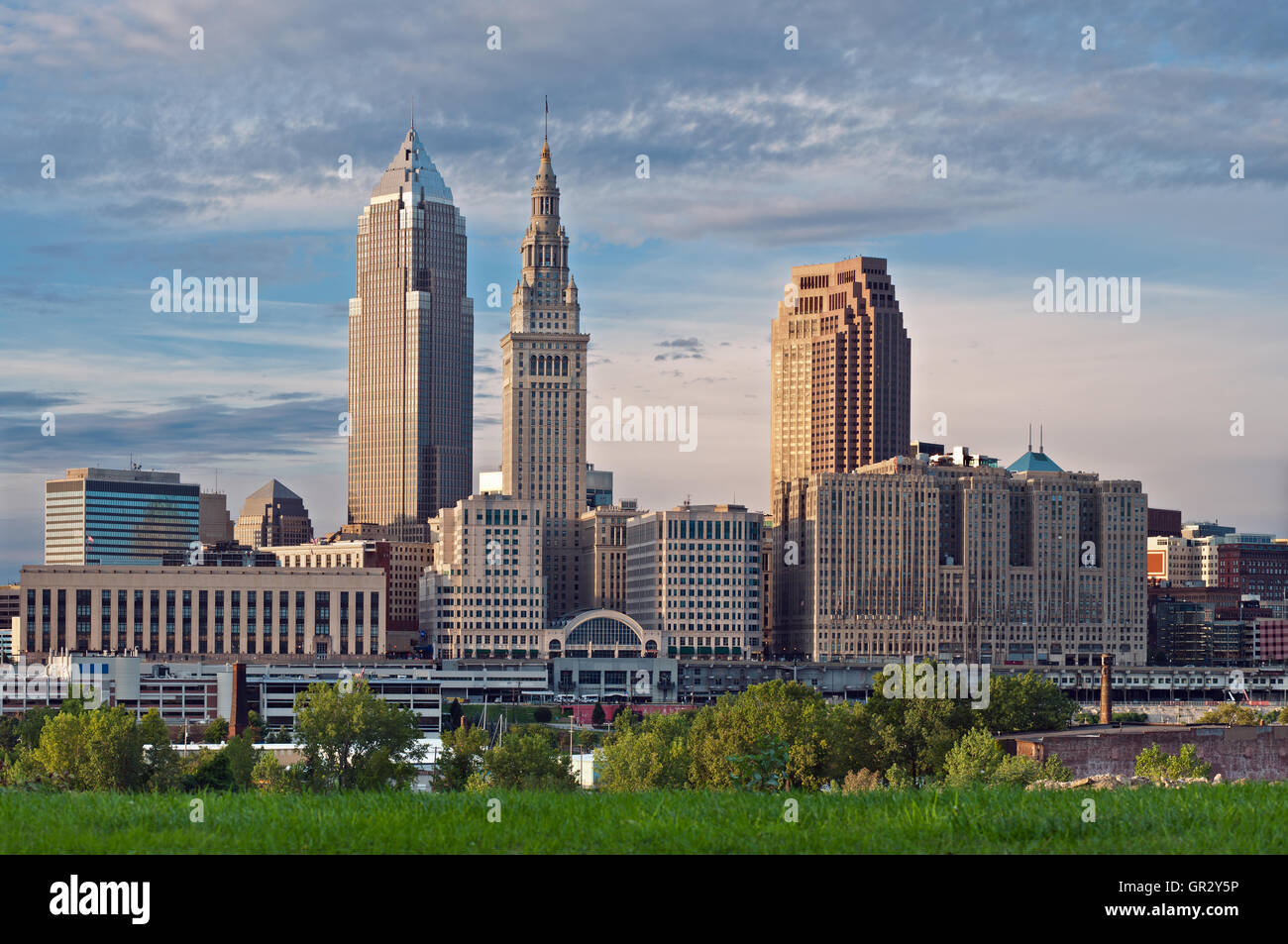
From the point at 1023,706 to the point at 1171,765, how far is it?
6318 cm

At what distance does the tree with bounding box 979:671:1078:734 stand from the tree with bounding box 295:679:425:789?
4245 centimetres

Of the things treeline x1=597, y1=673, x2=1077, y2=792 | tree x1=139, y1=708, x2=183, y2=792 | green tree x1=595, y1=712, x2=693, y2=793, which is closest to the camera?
treeline x1=597, y1=673, x2=1077, y2=792

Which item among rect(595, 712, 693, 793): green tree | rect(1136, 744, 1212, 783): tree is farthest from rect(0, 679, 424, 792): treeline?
rect(1136, 744, 1212, 783): tree

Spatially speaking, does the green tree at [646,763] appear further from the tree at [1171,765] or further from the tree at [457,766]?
the tree at [1171,765]

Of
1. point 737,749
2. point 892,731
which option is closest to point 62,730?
point 737,749

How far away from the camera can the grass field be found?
2375 cm

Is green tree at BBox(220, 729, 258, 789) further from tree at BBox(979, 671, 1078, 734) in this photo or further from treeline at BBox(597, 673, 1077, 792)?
tree at BBox(979, 671, 1078, 734)

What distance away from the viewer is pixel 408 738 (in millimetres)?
99812

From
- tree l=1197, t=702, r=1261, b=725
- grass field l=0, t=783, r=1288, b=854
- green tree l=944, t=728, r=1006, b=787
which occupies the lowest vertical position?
tree l=1197, t=702, r=1261, b=725

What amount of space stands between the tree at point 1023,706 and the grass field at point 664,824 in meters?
93.5

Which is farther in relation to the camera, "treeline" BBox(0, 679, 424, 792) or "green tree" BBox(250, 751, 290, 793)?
"treeline" BBox(0, 679, 424, 792)
